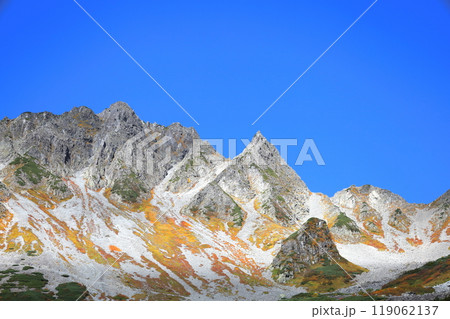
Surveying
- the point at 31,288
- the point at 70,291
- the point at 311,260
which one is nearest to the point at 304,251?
the point at 311,260

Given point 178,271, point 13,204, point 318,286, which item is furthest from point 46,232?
point 318,286

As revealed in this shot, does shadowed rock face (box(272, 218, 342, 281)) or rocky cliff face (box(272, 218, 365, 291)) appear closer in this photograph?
rocky cliff face (box(272, 218, 365, 291))

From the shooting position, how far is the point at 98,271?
122 metres

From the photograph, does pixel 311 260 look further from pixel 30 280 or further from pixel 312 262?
pixel 30 280

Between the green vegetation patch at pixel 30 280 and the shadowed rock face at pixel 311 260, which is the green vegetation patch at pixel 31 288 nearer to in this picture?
the green vegetation patch at pixel 30 280

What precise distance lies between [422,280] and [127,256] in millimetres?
102557

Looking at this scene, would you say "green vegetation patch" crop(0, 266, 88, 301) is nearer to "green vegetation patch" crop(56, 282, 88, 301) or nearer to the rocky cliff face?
"green vegetation patch" crop(56, 282, 88, 301)

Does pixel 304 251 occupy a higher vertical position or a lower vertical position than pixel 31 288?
higher

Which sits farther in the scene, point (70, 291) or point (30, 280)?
point (30, 280)

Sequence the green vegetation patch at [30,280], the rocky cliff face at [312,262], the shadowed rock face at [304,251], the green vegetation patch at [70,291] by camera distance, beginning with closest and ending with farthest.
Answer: the green vegetation patch at [70,291], the green vegetation patch at [30,280], the rocky cliff face at [312,262], the shadowed rock face at [304,251]

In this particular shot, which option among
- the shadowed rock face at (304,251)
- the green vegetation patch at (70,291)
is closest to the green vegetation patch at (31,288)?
the green vegetation patch at (70,291)

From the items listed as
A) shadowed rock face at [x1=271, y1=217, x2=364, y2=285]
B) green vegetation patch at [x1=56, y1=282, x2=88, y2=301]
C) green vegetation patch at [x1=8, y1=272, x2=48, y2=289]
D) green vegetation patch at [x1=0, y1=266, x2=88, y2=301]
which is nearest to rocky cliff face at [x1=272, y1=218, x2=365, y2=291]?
shadowed rock face at [x1=271, y1=217, x2=364, y2=285]

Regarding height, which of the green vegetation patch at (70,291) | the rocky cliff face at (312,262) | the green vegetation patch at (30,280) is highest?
the rocky cliff face at (312,262)
